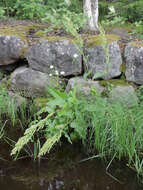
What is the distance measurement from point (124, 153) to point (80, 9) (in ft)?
17.4

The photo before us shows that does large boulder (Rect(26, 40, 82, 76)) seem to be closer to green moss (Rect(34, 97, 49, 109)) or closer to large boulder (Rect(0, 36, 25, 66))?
large boulder (Rect(0, 36, 25, 66))

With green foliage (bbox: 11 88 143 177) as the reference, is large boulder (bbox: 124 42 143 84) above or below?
above

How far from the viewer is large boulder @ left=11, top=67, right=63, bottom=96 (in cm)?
355

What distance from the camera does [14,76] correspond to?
3.69m

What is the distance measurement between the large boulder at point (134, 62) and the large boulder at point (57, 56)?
2.69 feet

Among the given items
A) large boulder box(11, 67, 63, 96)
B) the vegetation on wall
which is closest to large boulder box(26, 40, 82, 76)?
large boulder box(11, 67, 63, 96)

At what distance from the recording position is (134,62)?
3264 millimetres

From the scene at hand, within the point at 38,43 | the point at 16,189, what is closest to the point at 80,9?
the point at 38,43

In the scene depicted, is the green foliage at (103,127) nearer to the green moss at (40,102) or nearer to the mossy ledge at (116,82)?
the green moss at (40,102)

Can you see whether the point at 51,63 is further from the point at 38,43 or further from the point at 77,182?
the point at 77,182

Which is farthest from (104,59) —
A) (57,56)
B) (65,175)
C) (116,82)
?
(65,175)

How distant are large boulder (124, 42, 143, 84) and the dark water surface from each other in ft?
5.40

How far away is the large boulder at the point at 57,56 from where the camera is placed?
347 centimetres

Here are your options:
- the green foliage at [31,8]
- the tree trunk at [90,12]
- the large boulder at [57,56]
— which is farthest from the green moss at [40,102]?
the green foliage at [31,8]
